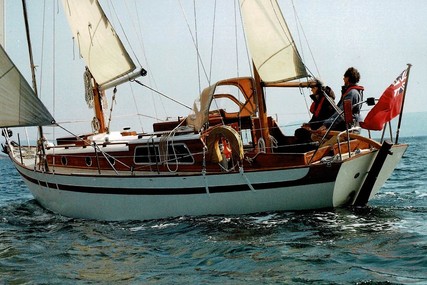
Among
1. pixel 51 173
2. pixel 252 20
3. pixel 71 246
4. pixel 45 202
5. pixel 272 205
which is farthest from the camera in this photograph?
pixel 45 202

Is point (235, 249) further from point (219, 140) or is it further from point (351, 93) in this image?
point (351, 93)

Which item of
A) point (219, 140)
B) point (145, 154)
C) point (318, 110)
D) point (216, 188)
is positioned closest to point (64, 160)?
point (145, 154)

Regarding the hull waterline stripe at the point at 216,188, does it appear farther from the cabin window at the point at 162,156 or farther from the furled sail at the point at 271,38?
the furled sail at the point at 271,38

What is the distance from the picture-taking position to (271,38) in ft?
42.3

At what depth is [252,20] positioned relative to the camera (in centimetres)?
1288

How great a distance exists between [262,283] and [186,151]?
6.39m

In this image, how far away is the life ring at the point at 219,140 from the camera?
39.6 ft

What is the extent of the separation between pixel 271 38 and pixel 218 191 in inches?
151

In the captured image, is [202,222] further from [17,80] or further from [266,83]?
[17,80]

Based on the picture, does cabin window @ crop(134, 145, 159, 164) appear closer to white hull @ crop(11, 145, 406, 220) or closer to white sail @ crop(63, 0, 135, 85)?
white hull @ crop(11, 145, 406, 220)

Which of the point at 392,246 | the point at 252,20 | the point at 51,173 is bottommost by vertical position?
the point at 392,246

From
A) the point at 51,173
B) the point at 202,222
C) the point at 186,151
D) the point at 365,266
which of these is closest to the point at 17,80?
the point at 51,173

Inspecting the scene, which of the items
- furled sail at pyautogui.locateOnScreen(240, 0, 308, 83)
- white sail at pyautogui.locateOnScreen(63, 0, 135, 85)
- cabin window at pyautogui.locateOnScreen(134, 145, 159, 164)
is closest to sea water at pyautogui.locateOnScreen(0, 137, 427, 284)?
cabin window at pyautogui.locateOnScreen(134, 145, 159, 164)

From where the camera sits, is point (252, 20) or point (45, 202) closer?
point (252, 20)
